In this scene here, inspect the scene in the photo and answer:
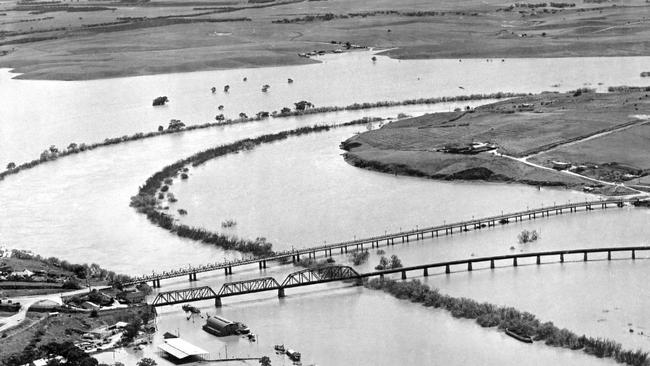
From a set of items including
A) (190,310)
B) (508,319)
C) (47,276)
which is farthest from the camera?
(47,276)

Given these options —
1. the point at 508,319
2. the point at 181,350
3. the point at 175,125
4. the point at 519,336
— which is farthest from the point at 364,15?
the point at 181,350

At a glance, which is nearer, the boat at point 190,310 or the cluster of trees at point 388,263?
the boat at point 190,310

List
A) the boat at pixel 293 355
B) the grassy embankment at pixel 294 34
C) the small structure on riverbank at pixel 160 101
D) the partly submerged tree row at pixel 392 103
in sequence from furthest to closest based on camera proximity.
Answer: the grassy embankment at pixel 294 34, the small structure on riverbank at pixel 160 101, the partly submerged tree row at pixel 392 103, the boat at pixel 293 355

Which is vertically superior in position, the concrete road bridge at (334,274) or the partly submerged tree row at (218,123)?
the partly submerged tree row at (218,123)

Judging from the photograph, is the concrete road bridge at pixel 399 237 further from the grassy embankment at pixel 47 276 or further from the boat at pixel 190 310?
the boat at pixel 190 310

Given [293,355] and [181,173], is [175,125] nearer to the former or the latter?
[181,173]

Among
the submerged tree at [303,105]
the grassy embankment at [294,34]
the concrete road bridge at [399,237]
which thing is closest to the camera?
the concrete road bridge at [399,237]

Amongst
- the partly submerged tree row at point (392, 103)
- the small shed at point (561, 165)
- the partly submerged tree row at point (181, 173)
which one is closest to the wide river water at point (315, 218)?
the partly submerged tree row at point (181, 173)
